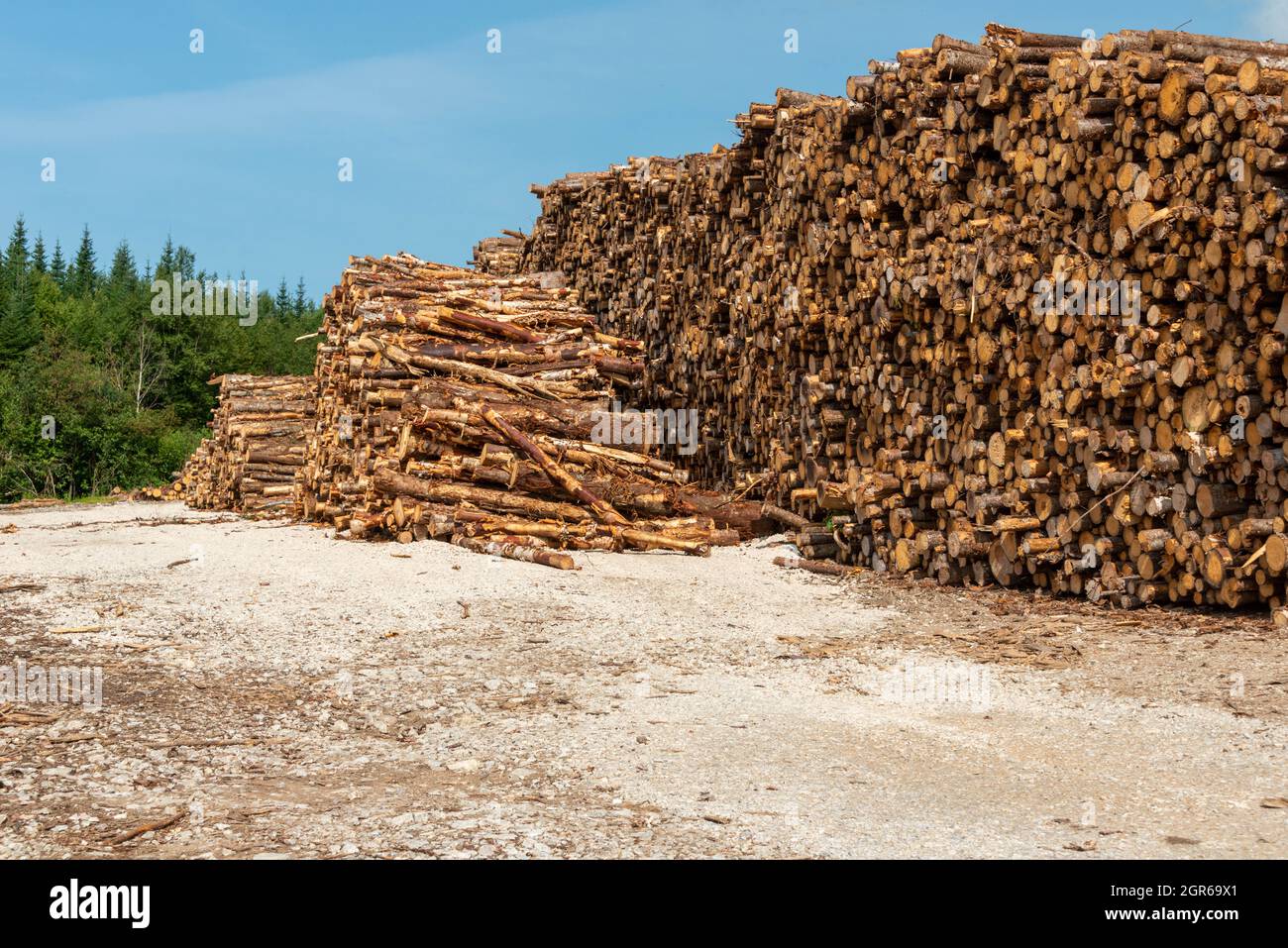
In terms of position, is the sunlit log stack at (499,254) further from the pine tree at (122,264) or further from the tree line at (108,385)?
the pine tree at (122,264)

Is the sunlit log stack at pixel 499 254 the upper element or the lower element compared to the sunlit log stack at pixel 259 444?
upper

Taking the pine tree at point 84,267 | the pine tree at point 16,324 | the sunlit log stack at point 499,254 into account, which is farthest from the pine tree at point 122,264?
the sunlit log stack at point 499,254

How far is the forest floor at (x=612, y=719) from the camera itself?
4219mm

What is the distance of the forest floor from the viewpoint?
4219mm

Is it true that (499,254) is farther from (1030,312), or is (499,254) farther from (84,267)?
(84,267)

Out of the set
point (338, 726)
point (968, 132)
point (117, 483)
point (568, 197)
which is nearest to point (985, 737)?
point (338, 726)

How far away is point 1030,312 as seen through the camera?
884 centimetres

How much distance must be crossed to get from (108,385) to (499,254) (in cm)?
3307

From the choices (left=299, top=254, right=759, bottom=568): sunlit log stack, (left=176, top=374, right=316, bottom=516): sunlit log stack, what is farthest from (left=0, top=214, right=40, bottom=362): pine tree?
(left=299, top=254, right=759, bottom=568): sunlit log stack

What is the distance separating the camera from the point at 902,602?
9.28m

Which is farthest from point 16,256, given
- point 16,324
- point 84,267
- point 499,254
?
point 499,254

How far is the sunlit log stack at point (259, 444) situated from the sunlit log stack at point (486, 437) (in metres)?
4.07

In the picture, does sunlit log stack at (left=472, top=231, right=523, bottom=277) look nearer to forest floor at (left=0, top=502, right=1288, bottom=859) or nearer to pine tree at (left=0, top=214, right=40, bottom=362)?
forest floor at (left=0, top=502, right=1288, bottom=859)

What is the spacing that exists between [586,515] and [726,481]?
3.22m
